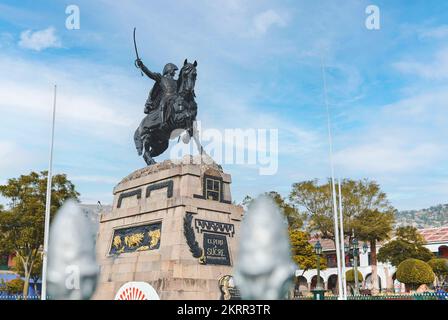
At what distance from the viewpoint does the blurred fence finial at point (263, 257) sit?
1599 centimetres

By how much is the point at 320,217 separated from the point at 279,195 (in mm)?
4923

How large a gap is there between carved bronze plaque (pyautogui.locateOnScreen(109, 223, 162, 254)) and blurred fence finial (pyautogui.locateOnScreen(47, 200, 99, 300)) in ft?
3.85

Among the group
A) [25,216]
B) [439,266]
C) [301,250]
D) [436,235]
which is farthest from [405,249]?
[25,216]

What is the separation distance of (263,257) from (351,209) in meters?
32.7

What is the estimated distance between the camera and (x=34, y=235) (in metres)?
37.8

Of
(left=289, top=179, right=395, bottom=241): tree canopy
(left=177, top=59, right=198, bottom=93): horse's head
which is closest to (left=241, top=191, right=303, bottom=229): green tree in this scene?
(left=289, top=179, right=395, bottom=241): tree canopy

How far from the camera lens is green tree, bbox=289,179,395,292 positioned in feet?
153

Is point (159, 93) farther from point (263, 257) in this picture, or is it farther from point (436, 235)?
point (436, 235)

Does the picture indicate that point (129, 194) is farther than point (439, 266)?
No

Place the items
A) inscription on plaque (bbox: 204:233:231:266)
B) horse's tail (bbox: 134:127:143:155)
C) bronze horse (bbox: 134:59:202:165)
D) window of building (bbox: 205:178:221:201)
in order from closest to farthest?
inscription on plaque (bbox: 204:233:231:266), window of building (bbox: 205:178:221:201), bronze horse (bbox: 134:59:202:165), horse's tail (bbox: 134:127:143:155)

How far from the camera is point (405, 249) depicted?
2031 inches

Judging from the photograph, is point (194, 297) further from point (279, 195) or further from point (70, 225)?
point (279, 195)

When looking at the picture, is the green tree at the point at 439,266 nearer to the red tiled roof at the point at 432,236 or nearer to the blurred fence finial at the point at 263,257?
the red tiled roof at the point at 432,236

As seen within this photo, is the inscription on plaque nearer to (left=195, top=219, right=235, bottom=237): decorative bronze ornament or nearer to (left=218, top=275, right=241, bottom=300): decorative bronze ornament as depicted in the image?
(left=195, top=219, right=235, bottom=237): decorative bronze ornament
